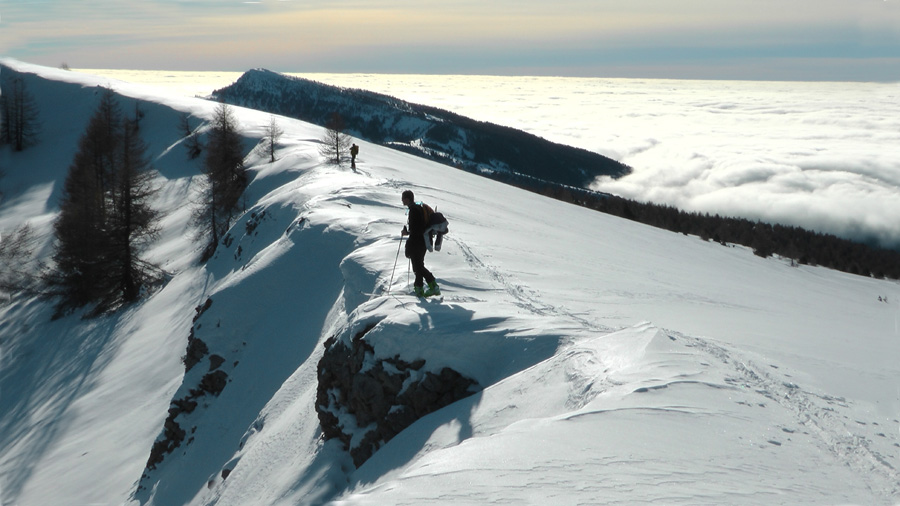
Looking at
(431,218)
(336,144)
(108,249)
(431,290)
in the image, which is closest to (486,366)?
(431,290)

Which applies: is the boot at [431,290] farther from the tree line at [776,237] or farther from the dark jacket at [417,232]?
the tree line at [776,237]

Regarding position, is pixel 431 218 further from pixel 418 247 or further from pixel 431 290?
pixel 431 290

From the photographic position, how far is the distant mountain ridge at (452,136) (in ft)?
510

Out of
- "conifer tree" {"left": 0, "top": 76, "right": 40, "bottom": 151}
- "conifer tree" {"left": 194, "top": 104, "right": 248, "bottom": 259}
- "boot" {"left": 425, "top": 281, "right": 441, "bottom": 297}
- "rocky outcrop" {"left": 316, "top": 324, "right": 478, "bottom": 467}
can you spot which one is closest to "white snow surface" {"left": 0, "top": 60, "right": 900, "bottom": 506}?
"rocky outcrop" {"left": 316, "top": 324, "right": 478, "bottom": 467}

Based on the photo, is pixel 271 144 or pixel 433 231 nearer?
pixel 433 231

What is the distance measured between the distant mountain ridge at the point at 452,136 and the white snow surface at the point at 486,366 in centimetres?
11869

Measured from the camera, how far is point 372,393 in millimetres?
9266

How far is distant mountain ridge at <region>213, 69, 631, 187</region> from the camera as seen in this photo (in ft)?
510

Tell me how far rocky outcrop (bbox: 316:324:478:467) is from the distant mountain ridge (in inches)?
5274

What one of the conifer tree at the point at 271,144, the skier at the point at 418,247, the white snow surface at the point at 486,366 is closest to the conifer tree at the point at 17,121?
A: the conifer tree at the point at 271,144

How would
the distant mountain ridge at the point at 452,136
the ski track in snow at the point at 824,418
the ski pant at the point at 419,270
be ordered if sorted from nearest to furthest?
the ski track in snow at the point at 824,418 < the ski pant at the point at 419,270 < the distant mountain ridge at the point at 452,136

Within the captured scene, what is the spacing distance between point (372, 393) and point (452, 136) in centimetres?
16077

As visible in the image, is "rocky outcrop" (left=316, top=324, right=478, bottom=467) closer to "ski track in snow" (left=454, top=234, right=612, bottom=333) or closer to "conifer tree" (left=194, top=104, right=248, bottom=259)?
"ski track in snow" (left=454, top=234, right=612, bottom=333)

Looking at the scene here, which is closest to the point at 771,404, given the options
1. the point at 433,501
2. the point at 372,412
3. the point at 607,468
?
the point at 607,468
